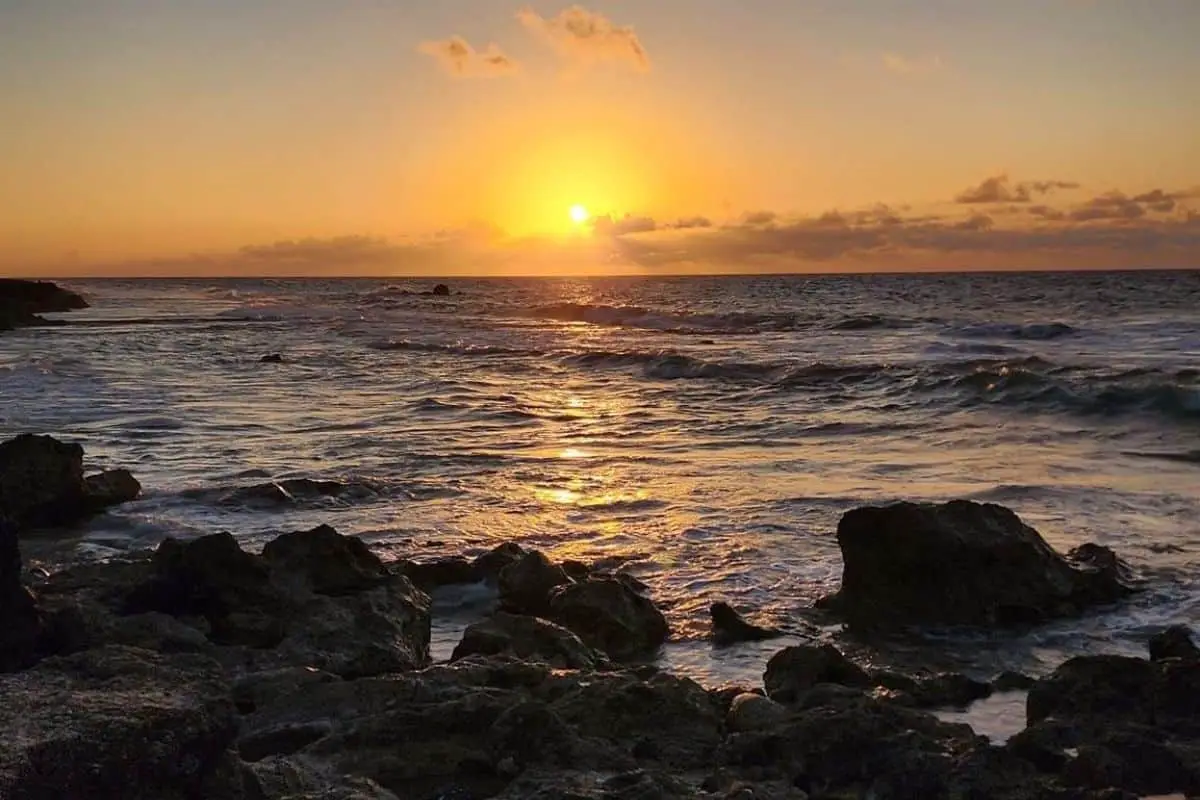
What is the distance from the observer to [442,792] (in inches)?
169

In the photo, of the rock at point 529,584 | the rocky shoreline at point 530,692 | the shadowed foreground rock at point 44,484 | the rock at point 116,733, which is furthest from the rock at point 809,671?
the shadowed foreground rock at point 44,484

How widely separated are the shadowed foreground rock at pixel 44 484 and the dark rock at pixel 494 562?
4.34 meters

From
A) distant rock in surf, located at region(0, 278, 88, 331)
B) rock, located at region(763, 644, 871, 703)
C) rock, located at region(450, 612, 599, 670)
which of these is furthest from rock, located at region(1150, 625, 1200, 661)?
distant rock in surf, located at region(0, 278, 88, 331)

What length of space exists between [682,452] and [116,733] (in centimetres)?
1191

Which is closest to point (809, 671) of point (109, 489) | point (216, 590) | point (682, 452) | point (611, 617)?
point (611, 617)

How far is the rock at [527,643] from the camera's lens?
602 centimetres

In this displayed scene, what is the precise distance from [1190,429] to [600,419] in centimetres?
889

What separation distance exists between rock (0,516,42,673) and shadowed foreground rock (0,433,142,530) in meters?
5.35

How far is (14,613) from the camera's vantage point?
4.93 metres

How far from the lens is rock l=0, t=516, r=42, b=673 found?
4.84 metres

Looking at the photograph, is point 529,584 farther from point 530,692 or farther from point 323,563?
point 530,692

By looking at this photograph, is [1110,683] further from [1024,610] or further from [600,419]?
[600,419]

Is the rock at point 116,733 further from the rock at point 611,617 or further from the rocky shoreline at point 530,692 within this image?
the rock at point 611,617

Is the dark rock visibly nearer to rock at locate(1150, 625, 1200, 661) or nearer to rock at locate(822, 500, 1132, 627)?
rock at locate(822, 500, 1132, 627)
